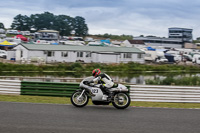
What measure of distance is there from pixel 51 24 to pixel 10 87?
142869 mm

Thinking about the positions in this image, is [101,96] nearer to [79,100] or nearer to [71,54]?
[79,100]

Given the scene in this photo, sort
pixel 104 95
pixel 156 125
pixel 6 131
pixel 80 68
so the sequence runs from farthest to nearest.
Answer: pixel 80 68, pixel 104 95, pixel 156 125, pixel 6 131

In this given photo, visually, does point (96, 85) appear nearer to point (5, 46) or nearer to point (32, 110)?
point (32, 110)

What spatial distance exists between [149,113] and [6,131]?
5682 millimetres

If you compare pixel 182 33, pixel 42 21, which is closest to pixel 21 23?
→ pixel 42 21

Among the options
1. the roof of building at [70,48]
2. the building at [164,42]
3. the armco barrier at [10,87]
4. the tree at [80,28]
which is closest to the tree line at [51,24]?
the tree at [80,28]

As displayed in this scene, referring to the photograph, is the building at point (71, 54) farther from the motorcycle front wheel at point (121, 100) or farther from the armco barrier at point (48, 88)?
the motorcycle front wheel at point (121, 100)

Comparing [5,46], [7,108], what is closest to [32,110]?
[7,108]

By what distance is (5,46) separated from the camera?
A: 6216 cm

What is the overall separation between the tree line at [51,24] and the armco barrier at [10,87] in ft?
417

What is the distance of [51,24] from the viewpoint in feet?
512

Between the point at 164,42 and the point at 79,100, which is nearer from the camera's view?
the point at 79,100

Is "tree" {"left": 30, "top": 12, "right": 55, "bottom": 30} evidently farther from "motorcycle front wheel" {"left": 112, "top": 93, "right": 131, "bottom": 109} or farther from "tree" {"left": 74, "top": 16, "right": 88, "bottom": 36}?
"motorcycle front wheel" {"left": 112, "top": 93, "right": 131, "bottom": 109}

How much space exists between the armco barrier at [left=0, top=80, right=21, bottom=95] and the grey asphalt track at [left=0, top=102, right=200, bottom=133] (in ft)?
15.1
